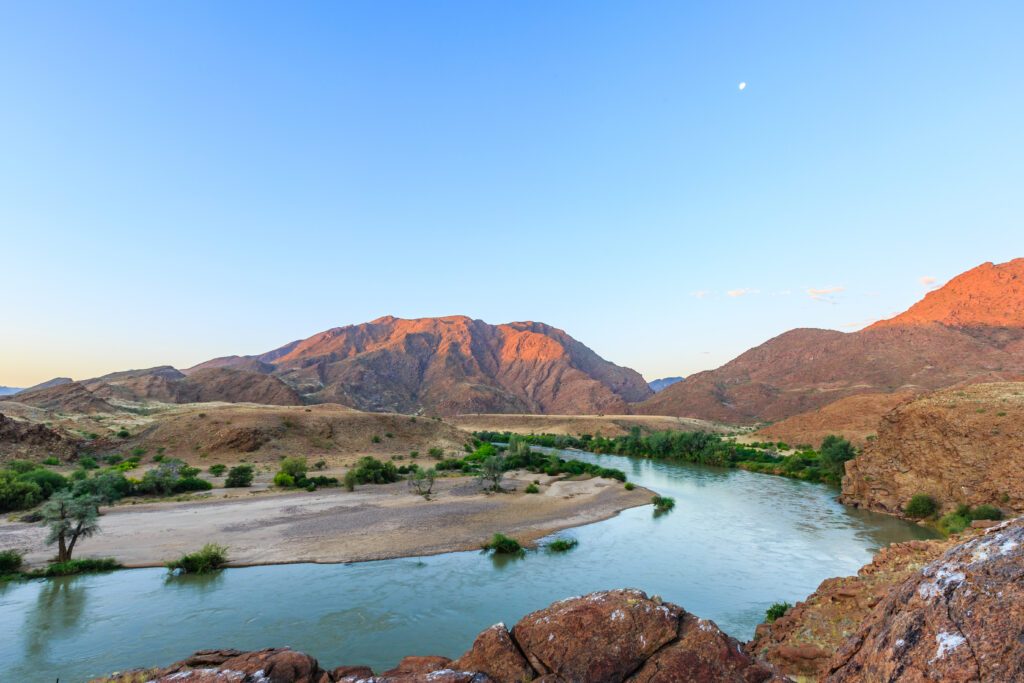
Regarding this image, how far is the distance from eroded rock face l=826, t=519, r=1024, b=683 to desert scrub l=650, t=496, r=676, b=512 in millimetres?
30676

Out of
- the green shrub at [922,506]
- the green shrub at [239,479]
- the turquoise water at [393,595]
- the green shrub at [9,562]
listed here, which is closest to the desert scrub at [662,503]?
the turquoise water at [393,595]

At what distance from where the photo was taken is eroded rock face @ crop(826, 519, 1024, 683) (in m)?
3.99

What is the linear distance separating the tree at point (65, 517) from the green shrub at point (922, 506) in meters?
45.4

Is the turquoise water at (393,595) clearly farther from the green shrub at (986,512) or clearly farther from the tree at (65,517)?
the green shrub at (986,512)

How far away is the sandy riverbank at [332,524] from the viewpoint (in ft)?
76.9

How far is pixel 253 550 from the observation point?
77.8ft

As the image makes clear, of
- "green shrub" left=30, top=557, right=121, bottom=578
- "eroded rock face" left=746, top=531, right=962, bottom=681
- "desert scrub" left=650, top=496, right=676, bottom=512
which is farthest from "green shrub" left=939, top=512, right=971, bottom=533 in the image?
"green shrub" left=30, top=557, right=121, bottom=578

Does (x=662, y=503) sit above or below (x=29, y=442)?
below

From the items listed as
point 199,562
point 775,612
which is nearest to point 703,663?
point 775,612

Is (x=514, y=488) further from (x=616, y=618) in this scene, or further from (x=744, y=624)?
(x=616, y=618)

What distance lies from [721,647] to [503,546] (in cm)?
1809

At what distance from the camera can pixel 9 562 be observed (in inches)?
792

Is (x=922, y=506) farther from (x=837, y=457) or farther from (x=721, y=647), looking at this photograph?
(x=721, y=647)

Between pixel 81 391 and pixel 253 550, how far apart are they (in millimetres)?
80608
